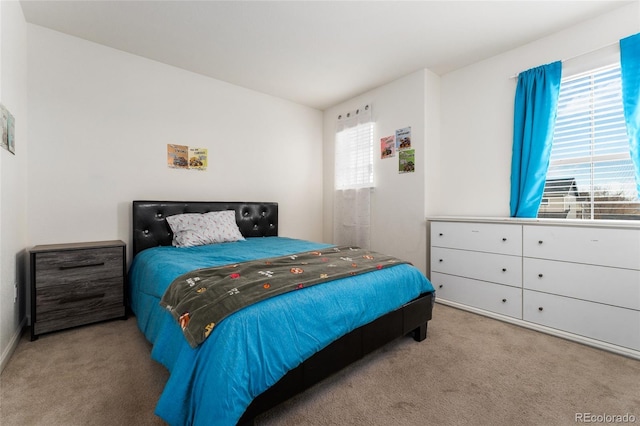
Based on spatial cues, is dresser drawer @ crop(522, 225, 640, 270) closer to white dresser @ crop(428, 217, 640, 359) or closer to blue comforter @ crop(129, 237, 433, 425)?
white dresser @ crop(428, 217, 640, 359)

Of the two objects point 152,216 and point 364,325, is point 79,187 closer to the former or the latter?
point 152,216

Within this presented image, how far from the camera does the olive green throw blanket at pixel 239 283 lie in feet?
4.00

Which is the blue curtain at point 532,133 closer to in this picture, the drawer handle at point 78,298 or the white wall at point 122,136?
the white wall at point 122,136

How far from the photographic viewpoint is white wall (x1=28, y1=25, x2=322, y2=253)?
2436 mm

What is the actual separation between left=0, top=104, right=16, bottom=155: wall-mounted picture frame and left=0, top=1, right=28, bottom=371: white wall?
0.04 meters

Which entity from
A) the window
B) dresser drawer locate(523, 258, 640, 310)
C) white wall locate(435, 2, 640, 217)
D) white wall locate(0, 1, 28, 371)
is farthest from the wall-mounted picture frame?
the window

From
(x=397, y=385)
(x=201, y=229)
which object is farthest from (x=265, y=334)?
(x=201, y=229)

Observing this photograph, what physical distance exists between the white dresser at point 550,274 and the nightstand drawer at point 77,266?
3012 millimetres

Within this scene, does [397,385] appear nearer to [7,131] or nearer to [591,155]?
[591,155]

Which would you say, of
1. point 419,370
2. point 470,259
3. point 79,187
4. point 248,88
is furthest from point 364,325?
point 248,88

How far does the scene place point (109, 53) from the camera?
8.87ft

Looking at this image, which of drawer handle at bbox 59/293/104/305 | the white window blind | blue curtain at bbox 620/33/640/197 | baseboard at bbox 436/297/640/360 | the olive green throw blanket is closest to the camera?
the olive green throw blanket

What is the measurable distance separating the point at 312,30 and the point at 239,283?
7.17 ft

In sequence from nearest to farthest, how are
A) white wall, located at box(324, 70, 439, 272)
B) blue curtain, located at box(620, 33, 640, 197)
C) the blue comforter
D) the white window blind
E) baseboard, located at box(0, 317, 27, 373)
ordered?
the blue comforter, baseboard, located at box(0, 317, 27, 373), blue curtain, located at box(620, 33, 640, 197), white wall, located at box(324, 70, 439, 272), the white window blind
